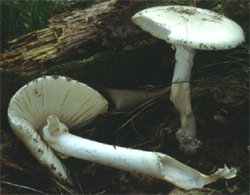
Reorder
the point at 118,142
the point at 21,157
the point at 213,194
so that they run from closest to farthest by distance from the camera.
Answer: the point at 213,194, the point at 21,157, the point at 118,142

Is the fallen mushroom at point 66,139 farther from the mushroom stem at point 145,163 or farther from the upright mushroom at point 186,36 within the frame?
the upright mushroom at point 186,36

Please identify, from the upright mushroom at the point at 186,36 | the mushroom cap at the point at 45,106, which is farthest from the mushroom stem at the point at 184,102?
the mushroom cap at the point at 45,106

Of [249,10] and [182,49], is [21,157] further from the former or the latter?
[249,10]

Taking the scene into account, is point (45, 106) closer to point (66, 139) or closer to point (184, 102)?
point (66, 139)

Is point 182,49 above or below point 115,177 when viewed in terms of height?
above

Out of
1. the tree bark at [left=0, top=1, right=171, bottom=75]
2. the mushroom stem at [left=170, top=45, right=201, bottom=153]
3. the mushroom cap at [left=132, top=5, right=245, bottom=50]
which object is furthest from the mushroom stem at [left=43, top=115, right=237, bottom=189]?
the mushroom cap at [left=132, top=5, right=245, bottom=50]

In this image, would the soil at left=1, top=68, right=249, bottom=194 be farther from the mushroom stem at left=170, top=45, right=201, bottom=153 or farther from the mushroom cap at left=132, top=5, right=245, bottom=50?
the mushroom cap at left=132, top=5, right=245, bottom=50

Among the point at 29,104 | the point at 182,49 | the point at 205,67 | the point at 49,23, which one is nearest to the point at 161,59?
the point at 205,67

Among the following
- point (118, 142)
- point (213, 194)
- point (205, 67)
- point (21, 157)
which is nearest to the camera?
point (213, 194)
